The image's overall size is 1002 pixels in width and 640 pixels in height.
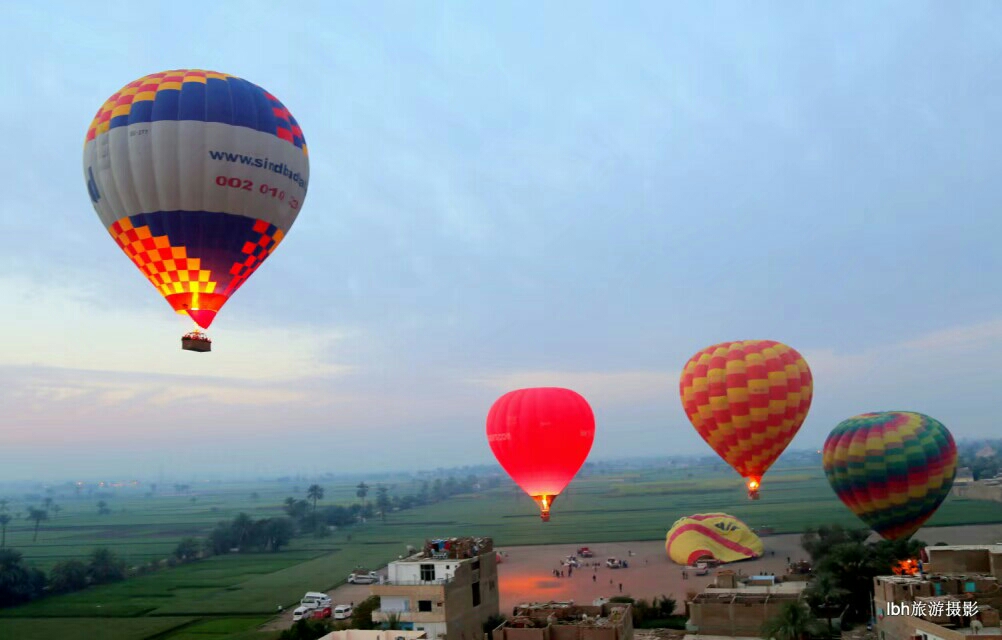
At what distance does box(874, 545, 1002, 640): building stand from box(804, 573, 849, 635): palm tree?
363 cm

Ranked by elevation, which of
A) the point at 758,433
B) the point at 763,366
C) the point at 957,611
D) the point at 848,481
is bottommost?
the point at 957,611

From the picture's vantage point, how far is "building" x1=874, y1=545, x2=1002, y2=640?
19.5 m

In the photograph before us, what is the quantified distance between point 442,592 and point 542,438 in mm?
7187

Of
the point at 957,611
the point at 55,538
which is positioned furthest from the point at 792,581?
the point at 55,538

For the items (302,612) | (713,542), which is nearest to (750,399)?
(713,542)

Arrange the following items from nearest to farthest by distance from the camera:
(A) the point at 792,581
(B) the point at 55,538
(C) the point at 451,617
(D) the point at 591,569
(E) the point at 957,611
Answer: (E) the point at 957,611 < (C) the point at 451,617 < (A) the point at 792,581 < (D) the point at 591,569 < (B) the point at 55,538

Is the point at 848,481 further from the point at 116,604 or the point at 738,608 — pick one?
the point at 116,604

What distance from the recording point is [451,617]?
27.4m

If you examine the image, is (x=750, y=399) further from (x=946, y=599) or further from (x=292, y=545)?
(x=292, y=545)

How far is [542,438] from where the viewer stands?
31.1m

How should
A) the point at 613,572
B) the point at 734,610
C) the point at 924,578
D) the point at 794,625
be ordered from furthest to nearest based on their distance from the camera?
the point at 613,572 < the point at 734,610 < the point at 924,578 < the point at 794,625

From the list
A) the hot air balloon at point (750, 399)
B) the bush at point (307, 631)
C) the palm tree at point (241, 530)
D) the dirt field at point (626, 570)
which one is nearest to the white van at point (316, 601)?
the bush at point (307, 631)

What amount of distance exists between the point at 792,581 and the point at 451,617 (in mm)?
16539

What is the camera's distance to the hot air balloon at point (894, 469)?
33.9 metres
